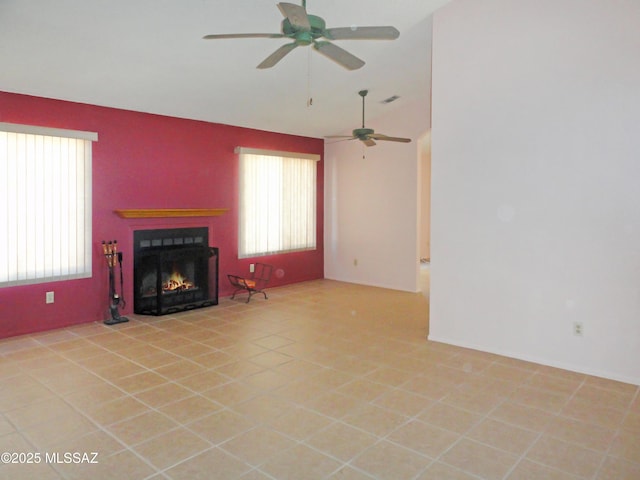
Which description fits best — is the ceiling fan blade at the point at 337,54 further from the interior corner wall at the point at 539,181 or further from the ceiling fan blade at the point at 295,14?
the interior corner wall at the point at 539,181

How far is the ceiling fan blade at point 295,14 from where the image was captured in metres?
2.55

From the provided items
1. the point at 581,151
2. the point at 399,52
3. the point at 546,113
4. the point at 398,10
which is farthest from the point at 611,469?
the point at 399,52

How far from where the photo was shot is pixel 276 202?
7590mm

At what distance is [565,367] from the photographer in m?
4.07

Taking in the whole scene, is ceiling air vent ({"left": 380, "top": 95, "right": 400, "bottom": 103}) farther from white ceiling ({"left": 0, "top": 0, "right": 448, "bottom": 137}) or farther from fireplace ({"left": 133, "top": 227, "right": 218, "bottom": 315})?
fireplace ({"left": 133, "top": 227, "right": 218, "bottom": 315})

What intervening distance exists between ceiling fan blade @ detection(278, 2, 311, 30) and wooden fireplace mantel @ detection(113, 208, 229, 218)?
3633 mm

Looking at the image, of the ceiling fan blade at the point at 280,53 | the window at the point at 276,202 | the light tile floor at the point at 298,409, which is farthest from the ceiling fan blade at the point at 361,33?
the window at the point at 276,202

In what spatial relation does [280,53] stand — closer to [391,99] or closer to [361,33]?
[361,33]

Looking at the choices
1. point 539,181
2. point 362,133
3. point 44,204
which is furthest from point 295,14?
point 44,204

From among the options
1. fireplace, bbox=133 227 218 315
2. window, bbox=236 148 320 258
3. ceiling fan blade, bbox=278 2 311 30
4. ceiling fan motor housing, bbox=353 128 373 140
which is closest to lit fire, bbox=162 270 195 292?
fireplace, bbox=133 227 218 315

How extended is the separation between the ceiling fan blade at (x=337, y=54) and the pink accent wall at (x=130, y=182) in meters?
3.35

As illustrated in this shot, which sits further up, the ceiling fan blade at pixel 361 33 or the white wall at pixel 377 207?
the ceiling fan blade at pixel 361 33

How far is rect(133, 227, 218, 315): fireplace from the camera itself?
5848 millimetres

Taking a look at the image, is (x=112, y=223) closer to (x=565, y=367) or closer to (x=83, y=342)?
(x=83, y=342)
